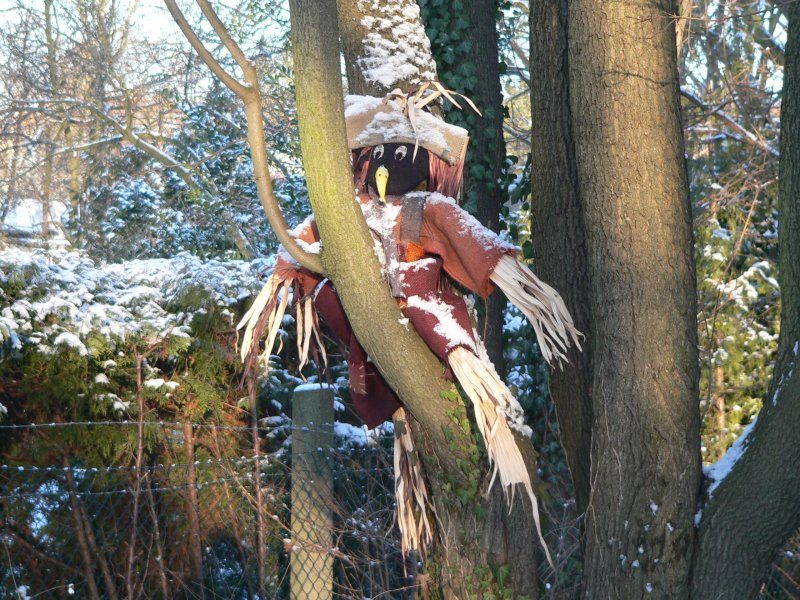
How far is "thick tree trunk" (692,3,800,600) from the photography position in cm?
237

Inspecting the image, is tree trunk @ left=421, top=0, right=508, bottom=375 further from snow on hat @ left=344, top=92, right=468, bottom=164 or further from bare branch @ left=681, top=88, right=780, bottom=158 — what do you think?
bare branch @ left=681, top=88, right=780, bottom=158

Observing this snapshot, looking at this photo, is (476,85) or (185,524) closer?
(476,85)

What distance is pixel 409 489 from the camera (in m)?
2.79

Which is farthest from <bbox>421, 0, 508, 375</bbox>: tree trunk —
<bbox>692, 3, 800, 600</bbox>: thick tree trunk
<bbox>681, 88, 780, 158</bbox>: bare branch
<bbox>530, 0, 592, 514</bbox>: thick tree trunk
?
<bbox>681, 88, 780, 158</bbox>: bare branch

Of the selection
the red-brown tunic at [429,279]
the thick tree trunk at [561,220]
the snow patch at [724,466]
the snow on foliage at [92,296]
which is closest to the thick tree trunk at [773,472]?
the snow patch at [724,466]

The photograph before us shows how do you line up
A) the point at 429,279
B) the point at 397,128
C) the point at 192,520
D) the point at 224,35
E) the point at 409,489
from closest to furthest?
the point at 224,35
the point at 429,279
the point at 397,128
the point at 409,489
the point at 192,520

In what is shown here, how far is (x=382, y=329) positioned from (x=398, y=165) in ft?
1.82

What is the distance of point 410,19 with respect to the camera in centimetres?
294

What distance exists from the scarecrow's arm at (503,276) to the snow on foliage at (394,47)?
0.64 m

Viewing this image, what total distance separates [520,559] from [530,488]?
379 millimetres

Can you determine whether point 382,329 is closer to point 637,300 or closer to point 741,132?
point 637,300

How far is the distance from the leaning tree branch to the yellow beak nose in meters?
0.31

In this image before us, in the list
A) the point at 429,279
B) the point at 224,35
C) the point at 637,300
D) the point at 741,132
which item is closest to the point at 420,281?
the point at 429,279

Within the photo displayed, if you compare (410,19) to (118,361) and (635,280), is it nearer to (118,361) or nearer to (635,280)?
(635,280)
